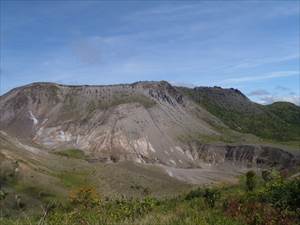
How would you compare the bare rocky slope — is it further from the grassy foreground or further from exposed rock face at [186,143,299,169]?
the grassy foreground

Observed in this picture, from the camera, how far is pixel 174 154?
136375mm

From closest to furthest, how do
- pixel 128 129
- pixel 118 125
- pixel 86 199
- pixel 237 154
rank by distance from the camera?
pixel 86 199 < pixel 128 129 < pixel 118 125 < pixel 237 154

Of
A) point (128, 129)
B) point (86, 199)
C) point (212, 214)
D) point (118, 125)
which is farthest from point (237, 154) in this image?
point (212, 214)

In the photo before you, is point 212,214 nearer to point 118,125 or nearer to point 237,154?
point 118,125

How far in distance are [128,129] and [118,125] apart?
120 inches

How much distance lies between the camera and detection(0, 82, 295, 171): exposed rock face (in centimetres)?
13475

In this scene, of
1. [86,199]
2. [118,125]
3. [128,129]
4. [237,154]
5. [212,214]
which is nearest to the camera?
[212,214]

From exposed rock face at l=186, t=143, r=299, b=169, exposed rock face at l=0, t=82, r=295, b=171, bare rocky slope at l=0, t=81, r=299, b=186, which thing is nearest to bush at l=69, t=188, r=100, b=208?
bare rocky slope at l=0, t=81, r=299, b=186

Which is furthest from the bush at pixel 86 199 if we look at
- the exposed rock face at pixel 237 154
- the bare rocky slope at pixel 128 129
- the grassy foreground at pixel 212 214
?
the exposed rock face at pixel 237 154

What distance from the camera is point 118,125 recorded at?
13962cm

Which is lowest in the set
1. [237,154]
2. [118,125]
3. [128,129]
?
[237,154]

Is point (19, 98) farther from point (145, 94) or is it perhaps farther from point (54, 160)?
point (54, 160)

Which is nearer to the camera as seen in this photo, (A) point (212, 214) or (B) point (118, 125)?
(A) point (212, 214)

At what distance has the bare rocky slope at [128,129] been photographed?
13325 cm
